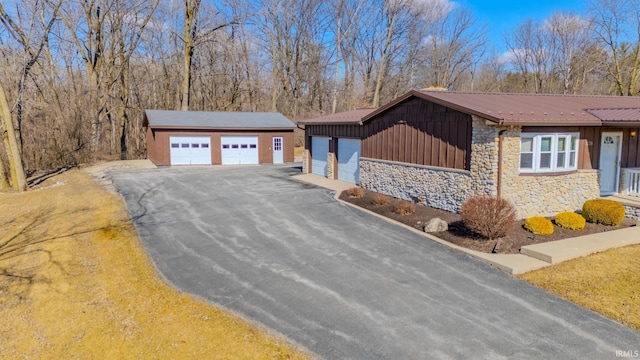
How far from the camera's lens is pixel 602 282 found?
300 inches

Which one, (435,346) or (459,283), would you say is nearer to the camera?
(435,346)

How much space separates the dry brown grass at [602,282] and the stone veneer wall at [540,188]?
112 inches

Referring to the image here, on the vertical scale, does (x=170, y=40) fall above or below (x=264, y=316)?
above

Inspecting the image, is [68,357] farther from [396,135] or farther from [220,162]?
[220,162]

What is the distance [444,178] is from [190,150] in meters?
18.5

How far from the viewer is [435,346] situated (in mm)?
5520

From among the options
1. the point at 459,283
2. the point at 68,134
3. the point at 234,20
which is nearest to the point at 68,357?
the point at 459,283

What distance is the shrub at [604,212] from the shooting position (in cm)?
1109

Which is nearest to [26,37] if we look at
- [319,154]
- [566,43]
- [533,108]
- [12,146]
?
[12,146]

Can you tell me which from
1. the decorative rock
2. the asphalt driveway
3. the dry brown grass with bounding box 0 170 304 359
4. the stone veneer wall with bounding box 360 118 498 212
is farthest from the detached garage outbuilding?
the decorative rock

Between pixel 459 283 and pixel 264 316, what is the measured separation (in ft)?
12.3

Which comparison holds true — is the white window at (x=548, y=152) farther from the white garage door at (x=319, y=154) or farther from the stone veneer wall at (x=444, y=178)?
the white garage door at (x=319, y=154)

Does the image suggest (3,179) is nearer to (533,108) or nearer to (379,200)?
(379,200)

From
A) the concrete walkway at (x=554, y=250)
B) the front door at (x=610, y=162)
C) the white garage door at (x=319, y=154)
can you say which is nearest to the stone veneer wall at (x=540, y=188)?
the front door at (x=610, y=162)
